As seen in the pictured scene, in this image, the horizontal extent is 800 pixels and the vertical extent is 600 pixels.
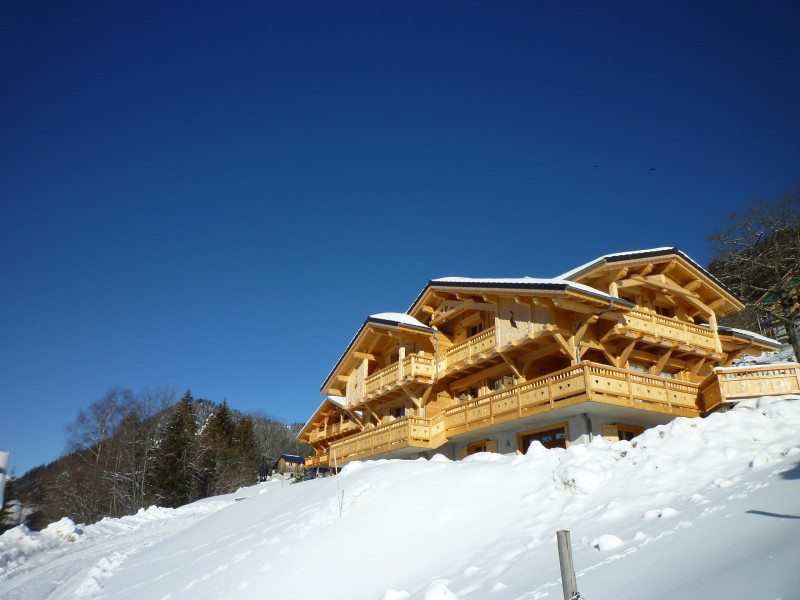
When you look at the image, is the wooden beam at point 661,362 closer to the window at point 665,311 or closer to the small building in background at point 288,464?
the window at point 665,311

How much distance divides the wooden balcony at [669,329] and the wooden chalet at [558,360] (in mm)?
63

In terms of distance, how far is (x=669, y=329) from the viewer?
24406 millimetres

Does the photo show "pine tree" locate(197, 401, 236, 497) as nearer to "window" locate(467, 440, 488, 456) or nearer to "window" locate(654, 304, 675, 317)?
"window" locate(467, 440, 488, 456)

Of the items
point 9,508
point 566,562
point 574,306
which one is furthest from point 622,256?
point 9,508

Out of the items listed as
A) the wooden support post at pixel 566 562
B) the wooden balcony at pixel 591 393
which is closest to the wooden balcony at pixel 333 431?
the wooden balcony at pixel 591 393

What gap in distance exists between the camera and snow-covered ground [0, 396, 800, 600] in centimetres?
754

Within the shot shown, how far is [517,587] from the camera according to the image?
8.48 metres

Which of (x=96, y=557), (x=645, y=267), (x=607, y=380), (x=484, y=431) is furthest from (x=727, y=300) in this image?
(x=96, y=557)

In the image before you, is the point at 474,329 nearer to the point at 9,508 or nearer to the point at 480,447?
the point at 480,447

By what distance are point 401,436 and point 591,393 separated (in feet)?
33.5

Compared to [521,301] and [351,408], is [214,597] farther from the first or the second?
[351,408]

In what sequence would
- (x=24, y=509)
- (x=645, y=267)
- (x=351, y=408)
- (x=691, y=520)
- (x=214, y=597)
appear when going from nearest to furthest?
(x=691, y=520) → (x=214, y=597) → (x=645, y=267) → (x=351, y=408) → (x=24, y=509)

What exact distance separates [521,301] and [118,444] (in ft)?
133

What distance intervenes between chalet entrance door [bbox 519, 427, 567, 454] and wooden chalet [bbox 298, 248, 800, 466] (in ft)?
0.15
